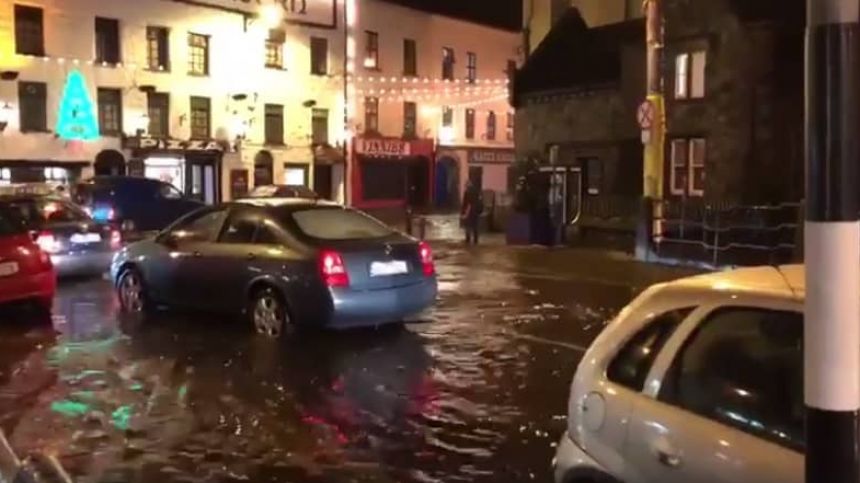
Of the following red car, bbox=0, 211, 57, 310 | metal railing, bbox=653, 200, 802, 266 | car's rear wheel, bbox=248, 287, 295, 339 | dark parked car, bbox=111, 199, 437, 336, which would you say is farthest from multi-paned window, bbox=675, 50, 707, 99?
red car, bbox=0, 211, 57, 310

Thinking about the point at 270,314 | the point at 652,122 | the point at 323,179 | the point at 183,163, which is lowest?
the point at 270,314

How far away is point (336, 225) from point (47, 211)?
7.80 meters

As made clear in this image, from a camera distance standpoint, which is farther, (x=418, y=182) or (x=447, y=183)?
(x=447, y=183)

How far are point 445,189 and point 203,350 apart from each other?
45593mm

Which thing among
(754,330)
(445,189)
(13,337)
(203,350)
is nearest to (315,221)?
(203,350)

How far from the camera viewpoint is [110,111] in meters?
40.6

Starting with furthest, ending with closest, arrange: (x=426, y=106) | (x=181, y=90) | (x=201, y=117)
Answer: (x=426, y=106)
(x=201, y=117)
(x=181, y=90)

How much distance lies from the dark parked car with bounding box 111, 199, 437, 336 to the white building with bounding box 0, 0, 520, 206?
22577 mm

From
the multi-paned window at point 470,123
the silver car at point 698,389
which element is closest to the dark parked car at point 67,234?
the silver car at point 698,389

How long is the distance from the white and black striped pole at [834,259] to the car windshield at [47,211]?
52.7ft

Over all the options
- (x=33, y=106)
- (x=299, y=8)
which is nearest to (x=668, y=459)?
(x=33, y=106)

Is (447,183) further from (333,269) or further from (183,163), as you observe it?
(333,269)

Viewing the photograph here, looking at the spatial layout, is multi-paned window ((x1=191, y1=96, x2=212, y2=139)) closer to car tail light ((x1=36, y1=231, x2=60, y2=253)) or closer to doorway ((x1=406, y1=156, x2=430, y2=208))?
doorway ((x1=406, y1=156, x2=430, y2=208))

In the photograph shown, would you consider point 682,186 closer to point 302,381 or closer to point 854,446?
point 302,381
